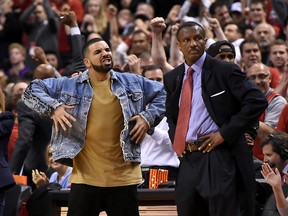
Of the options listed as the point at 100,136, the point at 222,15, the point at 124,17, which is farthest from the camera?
the point at 124,17

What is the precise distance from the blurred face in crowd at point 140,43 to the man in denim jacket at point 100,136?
534cm

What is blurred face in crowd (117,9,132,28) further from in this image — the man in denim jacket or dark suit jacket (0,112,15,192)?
the man in denim jacket

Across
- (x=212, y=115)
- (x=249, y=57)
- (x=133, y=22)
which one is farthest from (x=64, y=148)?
(x=133, y=22)

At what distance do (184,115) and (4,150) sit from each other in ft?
6.83

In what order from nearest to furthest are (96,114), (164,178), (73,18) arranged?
(96,114), (164,178), (73,18)

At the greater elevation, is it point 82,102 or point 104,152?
point 82,102

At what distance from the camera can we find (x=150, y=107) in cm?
Result: 861

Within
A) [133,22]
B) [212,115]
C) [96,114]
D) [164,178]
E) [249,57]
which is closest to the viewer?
[212,115]

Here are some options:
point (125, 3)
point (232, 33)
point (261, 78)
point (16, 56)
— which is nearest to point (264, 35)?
point (232, 33)

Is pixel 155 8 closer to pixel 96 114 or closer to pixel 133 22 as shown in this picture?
pixel 133 22

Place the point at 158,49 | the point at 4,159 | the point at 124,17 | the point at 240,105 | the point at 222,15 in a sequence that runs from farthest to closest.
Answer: the point at 124,17
the point at 222,15
the point at 158,49
the point at 4,159
the point at 240,105

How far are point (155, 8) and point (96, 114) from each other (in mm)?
9141

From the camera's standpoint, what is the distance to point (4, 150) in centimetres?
941

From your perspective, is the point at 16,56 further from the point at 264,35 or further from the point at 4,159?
the point at 4,159
